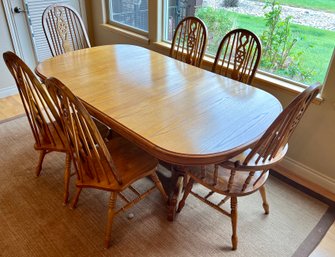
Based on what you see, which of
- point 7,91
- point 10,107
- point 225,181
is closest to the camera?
point 225,181

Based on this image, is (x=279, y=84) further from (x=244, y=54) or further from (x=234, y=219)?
(x=234, y=219)

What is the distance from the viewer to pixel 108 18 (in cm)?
362

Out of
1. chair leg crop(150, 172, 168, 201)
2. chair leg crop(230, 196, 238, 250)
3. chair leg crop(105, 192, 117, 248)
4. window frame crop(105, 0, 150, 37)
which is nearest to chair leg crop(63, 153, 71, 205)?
chair leg crop(105, 192, 117, 248)

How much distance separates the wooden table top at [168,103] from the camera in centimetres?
127

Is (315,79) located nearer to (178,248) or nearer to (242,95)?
(242,95)

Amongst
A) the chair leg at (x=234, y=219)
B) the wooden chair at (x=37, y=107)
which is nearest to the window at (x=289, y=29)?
the chair leg at (x=234, y=219)

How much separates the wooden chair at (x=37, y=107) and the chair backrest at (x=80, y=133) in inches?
7.3

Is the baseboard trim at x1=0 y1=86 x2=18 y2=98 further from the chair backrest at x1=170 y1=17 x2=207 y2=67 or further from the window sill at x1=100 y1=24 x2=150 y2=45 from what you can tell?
the chair backrest at x1=170 y1=17 x2=207 y2=67

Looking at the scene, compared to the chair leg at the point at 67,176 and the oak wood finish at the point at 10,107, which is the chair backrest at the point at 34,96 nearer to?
the chair leg at the point at 67,176

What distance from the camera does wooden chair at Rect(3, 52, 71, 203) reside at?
147cm

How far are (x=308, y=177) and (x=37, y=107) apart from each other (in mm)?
1961

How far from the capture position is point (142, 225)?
179 centimetres

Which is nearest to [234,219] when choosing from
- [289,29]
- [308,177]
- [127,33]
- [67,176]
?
[308,177]

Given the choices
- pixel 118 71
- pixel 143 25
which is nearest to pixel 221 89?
pixel 118 71
